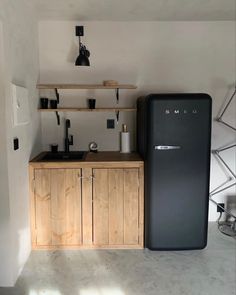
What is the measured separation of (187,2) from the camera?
256 centimetres

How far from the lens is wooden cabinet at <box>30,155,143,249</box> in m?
2.62

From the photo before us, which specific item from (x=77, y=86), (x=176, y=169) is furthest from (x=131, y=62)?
(x=176, y=169)

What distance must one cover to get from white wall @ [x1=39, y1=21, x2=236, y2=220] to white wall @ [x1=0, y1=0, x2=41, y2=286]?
0.35 meters

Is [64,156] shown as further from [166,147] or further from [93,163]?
[166,147]

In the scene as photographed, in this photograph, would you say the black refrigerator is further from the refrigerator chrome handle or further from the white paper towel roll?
the white paper towel roll

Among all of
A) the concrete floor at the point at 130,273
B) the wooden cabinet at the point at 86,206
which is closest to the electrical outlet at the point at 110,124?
the wooden cabinet at the point at 86,206

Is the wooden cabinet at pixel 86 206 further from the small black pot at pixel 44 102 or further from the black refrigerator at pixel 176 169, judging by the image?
the small black pot at pixel 44 102

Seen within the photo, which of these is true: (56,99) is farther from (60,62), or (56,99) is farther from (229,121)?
(229,121)

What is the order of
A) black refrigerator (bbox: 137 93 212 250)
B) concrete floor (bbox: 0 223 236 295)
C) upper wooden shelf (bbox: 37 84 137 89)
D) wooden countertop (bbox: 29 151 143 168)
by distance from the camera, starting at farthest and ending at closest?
upper wooden shelf (bbox: 37 84 137 89), wooden countertop (bbox: 29 151 143 168), black refrigerator (bbox: 137 93 212 250), concrete floor (bbox: 0 223 236 295)

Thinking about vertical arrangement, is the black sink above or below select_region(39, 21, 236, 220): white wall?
below

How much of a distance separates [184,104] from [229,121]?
41.8 inches

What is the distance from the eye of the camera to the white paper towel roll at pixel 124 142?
3086 mm

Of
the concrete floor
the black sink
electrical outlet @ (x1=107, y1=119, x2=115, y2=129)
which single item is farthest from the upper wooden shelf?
the concrete floor

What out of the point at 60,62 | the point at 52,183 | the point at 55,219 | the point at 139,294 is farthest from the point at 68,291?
the point at 60,62
